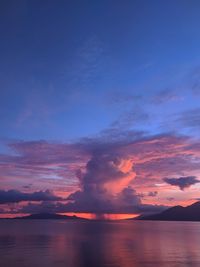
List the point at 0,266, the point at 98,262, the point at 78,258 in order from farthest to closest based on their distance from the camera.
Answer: the point at 78,258 < the point at 98,262 < the point at 0,266

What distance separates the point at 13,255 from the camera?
Result: 281 ft

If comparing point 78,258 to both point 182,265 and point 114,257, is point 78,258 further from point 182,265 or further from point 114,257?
point 182,265

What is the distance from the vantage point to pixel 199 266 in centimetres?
7119

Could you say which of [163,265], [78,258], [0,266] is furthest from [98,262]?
[0,266]

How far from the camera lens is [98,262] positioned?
7612cm

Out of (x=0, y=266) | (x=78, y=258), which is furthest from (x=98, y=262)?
(x=0, y=266)

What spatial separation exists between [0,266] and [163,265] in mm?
32451

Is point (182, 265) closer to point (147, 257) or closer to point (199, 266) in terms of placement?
point (199, 266)

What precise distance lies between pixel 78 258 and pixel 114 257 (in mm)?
9095

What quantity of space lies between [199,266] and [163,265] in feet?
23.5

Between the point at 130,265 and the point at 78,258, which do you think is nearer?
the point at 130,265

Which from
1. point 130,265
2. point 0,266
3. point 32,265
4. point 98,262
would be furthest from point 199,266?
point 0,266

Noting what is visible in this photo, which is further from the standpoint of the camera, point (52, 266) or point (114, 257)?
point (114, 257)

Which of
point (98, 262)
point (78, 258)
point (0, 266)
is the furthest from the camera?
point (78, 258)
